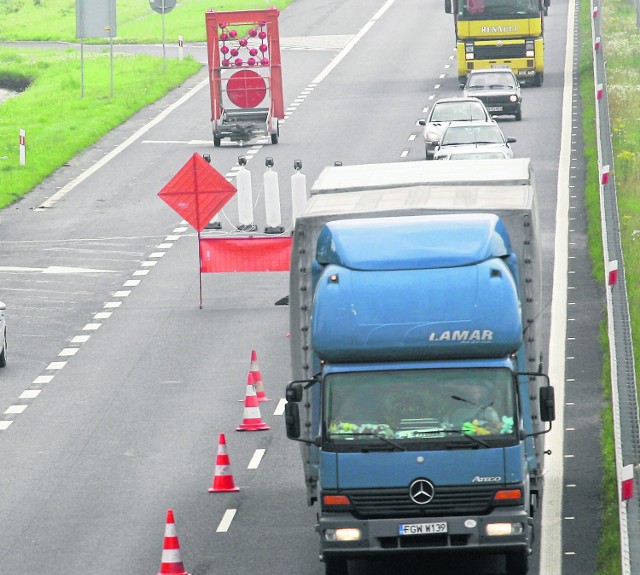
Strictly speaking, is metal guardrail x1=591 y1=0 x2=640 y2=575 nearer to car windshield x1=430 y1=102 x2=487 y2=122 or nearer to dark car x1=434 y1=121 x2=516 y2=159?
dark car x1=434 y1=121 x2=516 y2=159

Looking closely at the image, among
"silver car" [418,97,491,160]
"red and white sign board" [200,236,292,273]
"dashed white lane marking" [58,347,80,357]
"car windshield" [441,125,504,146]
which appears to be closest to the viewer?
"dashed white lane marking" [58,347,80,357]

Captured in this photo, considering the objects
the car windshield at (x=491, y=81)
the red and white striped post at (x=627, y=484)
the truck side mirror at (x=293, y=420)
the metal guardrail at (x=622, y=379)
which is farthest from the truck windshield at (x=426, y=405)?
the car windshield at (x=491, y=81)

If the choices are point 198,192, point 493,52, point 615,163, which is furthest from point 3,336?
point 493,52

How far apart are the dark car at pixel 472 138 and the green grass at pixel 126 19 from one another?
33.0m

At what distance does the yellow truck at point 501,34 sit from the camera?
55844 millimetres

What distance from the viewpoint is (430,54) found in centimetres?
6606

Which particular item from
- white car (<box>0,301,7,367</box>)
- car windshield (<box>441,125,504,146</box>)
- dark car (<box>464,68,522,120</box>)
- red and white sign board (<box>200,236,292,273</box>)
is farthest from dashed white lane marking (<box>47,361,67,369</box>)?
dark car (<box>464,68,522,120</box>)

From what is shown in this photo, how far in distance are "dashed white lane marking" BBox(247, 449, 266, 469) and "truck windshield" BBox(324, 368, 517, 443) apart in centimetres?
497

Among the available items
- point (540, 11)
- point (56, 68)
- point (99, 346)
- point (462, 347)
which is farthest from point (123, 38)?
point (462, 347)

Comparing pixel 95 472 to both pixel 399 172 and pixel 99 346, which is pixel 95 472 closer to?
pixel 399 172

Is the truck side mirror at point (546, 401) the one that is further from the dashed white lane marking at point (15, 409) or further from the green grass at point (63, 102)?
the green grass at point (63, 102)

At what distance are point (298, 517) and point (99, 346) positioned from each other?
9.57 meters

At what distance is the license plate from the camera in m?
14.8

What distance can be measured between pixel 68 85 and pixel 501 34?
14159mm
